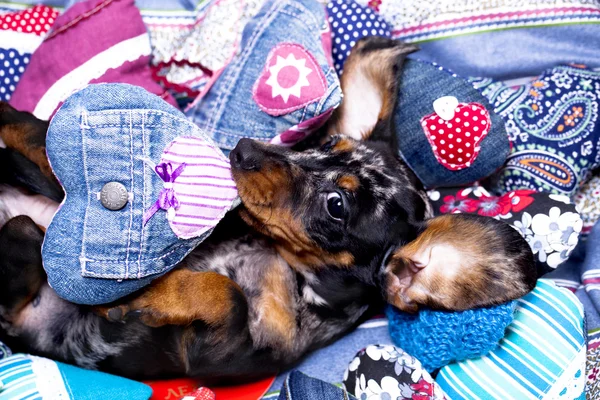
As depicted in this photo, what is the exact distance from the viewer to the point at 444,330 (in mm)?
2131

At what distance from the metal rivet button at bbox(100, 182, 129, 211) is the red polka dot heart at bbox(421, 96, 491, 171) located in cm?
131

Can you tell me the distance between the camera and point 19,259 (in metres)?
2.24

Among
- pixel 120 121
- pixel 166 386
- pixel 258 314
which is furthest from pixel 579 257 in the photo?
pixel 120 121

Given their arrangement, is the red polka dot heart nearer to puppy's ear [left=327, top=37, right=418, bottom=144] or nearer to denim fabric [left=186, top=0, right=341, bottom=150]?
puppy's ear [left=327, top=37, right=418, bottom=144]

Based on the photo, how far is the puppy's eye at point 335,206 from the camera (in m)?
2.18

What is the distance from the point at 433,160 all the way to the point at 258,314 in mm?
1008

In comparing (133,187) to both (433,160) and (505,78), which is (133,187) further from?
(505,78)

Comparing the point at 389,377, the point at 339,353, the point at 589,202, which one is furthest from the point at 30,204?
the point at 589,202

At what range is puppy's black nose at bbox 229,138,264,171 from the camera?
2.09 meters

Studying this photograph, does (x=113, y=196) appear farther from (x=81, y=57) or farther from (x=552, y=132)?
(x=552, y=132)

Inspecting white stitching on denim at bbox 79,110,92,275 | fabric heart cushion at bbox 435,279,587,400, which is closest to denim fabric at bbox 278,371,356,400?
fabric heart cushion at bbox 435,279,587,400

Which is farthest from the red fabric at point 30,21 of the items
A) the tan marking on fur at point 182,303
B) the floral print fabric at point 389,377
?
the floral print fabric at point 389,377

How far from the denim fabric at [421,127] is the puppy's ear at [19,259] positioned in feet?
5.19

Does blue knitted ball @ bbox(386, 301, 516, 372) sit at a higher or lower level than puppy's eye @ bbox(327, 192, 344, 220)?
lower
